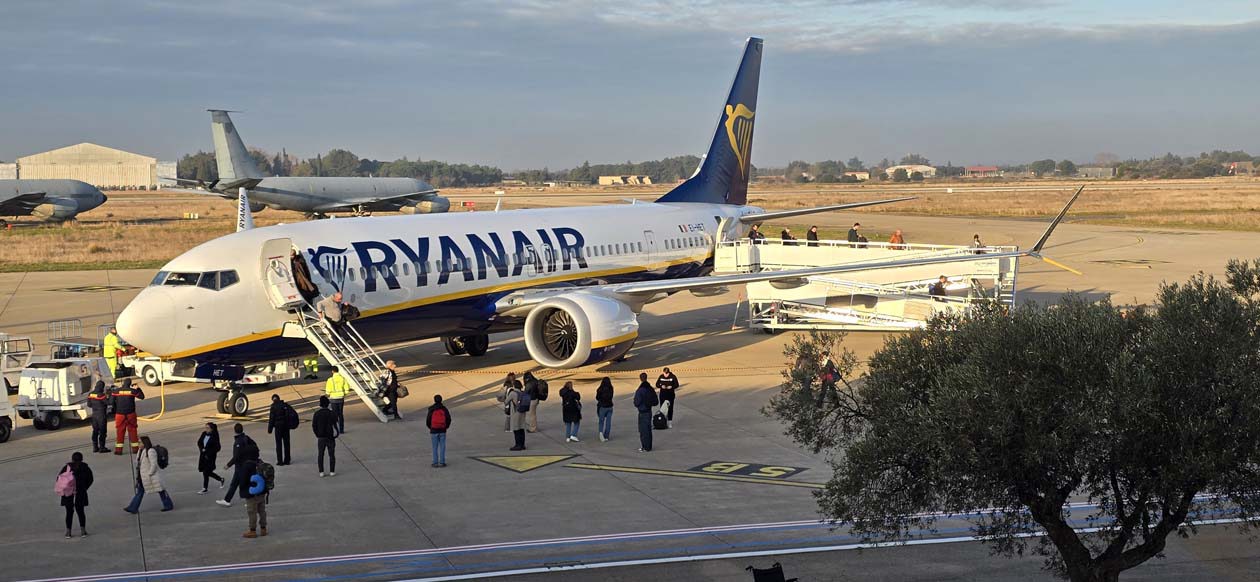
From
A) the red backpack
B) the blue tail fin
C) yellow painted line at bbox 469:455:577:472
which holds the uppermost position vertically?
the blue tail fin

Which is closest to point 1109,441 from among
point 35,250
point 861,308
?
point 861,308

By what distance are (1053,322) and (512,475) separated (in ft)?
34.1

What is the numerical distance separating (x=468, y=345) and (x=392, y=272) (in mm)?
5507

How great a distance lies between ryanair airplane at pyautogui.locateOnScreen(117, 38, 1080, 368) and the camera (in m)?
24.6

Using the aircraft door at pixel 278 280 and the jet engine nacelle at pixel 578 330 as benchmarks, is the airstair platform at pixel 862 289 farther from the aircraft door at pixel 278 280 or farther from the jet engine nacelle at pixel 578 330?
the aircraft door at pixel 278 280

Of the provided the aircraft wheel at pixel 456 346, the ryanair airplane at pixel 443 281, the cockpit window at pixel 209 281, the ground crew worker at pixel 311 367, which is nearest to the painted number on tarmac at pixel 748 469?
the ryanair airplane at pixel 443 281

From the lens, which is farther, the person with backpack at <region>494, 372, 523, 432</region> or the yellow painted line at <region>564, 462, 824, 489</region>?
the person with backpack at <region>494, 372, 523, 432</region>

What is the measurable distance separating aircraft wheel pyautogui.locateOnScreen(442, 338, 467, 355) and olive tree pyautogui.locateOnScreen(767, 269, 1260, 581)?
20.3 meters

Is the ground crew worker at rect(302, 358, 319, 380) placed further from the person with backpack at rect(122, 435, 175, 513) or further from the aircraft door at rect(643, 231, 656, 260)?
the aircraft door at rect(643, 231, 656, 260)

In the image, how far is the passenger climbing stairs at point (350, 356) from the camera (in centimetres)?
2408

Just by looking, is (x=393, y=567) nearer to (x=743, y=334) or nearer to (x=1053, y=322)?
(x=1053, y=322)

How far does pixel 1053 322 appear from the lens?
12.1 metres

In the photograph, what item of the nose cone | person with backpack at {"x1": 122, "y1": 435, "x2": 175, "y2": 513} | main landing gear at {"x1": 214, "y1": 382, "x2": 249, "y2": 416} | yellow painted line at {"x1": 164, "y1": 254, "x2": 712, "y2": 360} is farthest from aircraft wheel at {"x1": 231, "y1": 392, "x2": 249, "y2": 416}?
person with backpack at {"x1": 122, "y1": 435, "x2": 175, "y2": 513}

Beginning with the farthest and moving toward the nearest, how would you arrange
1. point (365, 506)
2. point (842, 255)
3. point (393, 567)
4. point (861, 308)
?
point (842, 255), point (861, 308), point (365, 506), point (393, 567)
